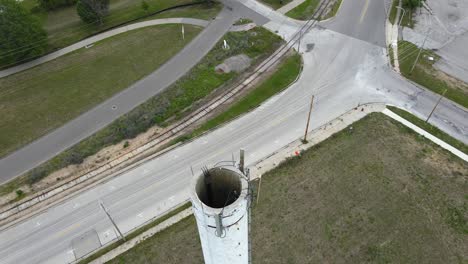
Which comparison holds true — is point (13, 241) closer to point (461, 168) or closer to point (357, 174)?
point (357, 174)

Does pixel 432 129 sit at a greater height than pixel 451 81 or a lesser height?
lesser

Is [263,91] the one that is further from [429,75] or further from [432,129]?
[429,75]

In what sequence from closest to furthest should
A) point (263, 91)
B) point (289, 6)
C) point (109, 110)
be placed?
point (109, 110) → point (263, 91) → point (289, 6)

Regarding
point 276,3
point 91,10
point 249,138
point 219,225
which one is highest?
point 219,225

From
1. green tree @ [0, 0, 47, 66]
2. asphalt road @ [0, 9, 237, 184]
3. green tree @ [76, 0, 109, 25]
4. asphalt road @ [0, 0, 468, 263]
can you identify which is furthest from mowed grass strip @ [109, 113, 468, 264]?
green tree @ [76, 0, 109, 25]

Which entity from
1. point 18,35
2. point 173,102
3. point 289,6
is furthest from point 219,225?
point 289,6

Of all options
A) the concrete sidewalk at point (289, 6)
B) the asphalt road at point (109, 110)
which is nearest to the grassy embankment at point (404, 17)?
the concrete sidewalk at point (289, 6)

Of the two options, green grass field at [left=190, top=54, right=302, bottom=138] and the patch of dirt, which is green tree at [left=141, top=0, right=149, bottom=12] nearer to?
green grass field at [left=190, top=54, right=302, bottom=138]
